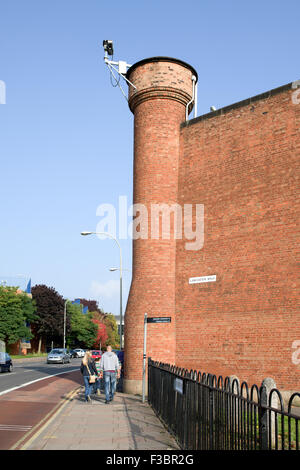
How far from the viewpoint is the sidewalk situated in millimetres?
7742

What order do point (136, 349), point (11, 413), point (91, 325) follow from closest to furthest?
point (11, 413) < point (136, 349) < point (91, 325)

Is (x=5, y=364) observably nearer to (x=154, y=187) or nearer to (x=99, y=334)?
(x=154, y=187)

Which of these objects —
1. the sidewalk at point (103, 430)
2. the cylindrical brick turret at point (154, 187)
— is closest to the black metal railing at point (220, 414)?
the sidewalk at point (103, 430)

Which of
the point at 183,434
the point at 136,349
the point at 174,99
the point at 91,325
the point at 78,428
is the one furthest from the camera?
the point at 91,325

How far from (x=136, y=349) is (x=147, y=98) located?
10024 millimetres

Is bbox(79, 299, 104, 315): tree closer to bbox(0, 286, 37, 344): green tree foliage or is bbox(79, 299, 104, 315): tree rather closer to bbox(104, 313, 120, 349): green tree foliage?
bbox(104, 313, 120, 349): green tree foliage

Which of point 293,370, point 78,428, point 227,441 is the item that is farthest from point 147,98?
point 227,441

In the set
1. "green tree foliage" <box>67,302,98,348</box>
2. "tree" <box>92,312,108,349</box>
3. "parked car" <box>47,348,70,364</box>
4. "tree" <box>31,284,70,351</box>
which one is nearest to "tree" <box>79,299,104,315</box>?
"tree" <box>92,312,108,349</box>

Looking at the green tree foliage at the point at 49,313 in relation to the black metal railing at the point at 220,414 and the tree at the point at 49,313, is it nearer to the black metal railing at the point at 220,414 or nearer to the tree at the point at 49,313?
the tree at the point at 49,313

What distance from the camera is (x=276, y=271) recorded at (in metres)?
14.0

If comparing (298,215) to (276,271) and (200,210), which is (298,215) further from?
(200,210)

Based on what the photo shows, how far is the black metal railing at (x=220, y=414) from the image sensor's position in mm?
4641

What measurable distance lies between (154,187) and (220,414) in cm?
1214

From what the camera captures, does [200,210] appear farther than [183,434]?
Yes
